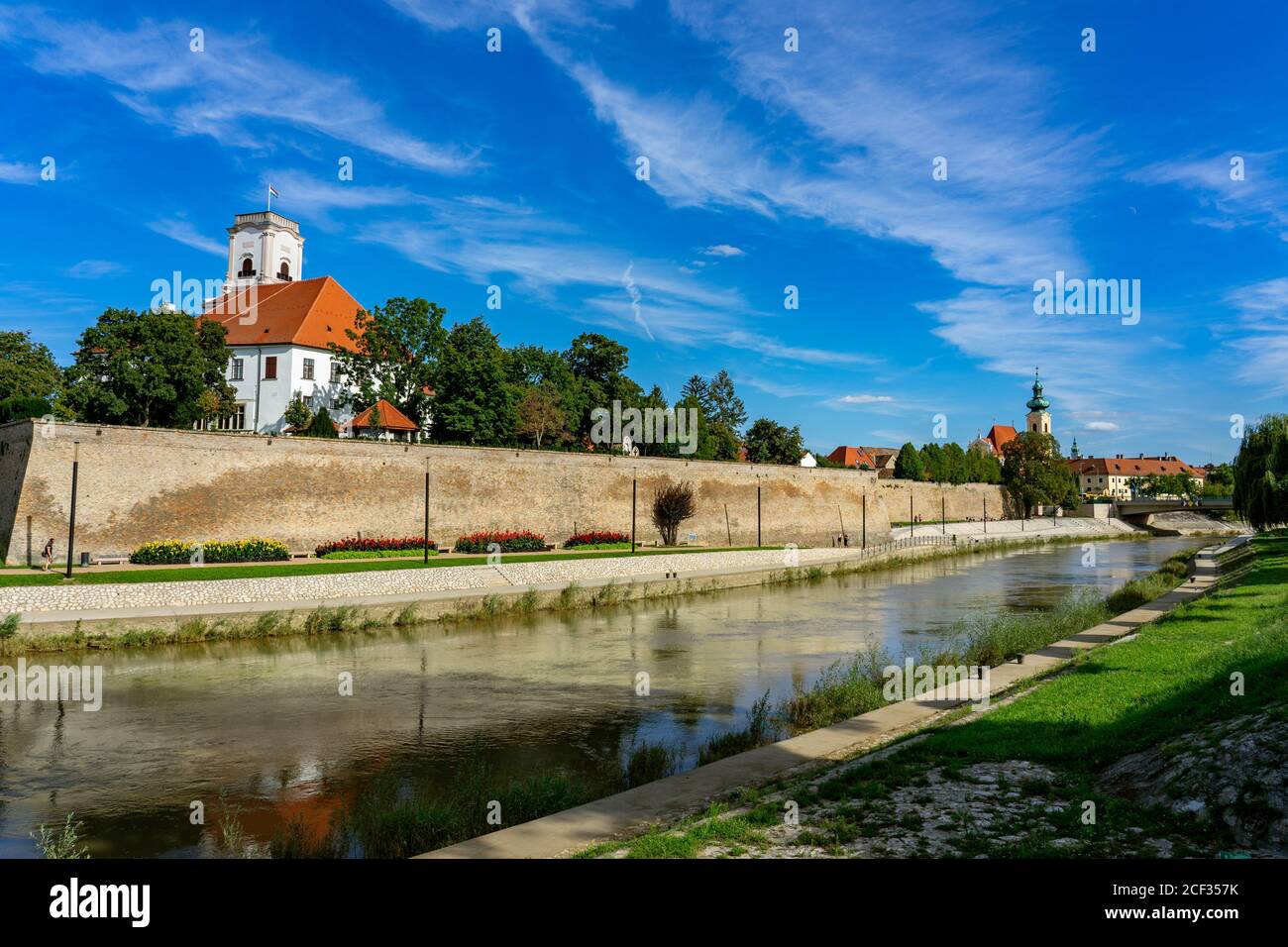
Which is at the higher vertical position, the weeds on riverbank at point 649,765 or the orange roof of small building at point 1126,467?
the orange roof of small building at point 1126,467

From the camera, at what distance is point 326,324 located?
165 ft

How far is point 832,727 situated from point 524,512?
1186 inches

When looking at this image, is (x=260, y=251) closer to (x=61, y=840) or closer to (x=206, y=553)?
(x=206, y=553)

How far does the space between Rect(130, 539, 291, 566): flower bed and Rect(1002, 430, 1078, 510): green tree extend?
76452 mm

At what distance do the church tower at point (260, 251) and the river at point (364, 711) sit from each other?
155 feet

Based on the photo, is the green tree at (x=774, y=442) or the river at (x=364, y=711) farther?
the green tree at (x=774, y=442)

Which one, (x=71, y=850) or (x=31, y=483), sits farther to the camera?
(x=31, y=483)

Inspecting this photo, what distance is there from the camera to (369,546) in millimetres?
31312

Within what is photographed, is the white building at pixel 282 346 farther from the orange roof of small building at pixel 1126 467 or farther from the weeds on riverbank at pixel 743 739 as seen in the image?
the orange roof of small building at pixel 1126 467

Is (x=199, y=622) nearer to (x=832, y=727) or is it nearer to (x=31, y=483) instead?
(x=31, y=483)

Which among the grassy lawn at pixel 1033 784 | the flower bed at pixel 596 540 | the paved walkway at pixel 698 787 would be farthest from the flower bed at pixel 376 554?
the grassy lawn at pixel 1033 784

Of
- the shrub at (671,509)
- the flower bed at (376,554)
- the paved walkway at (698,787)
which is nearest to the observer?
the paved walkway at (698,787)

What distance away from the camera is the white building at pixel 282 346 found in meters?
47.9
